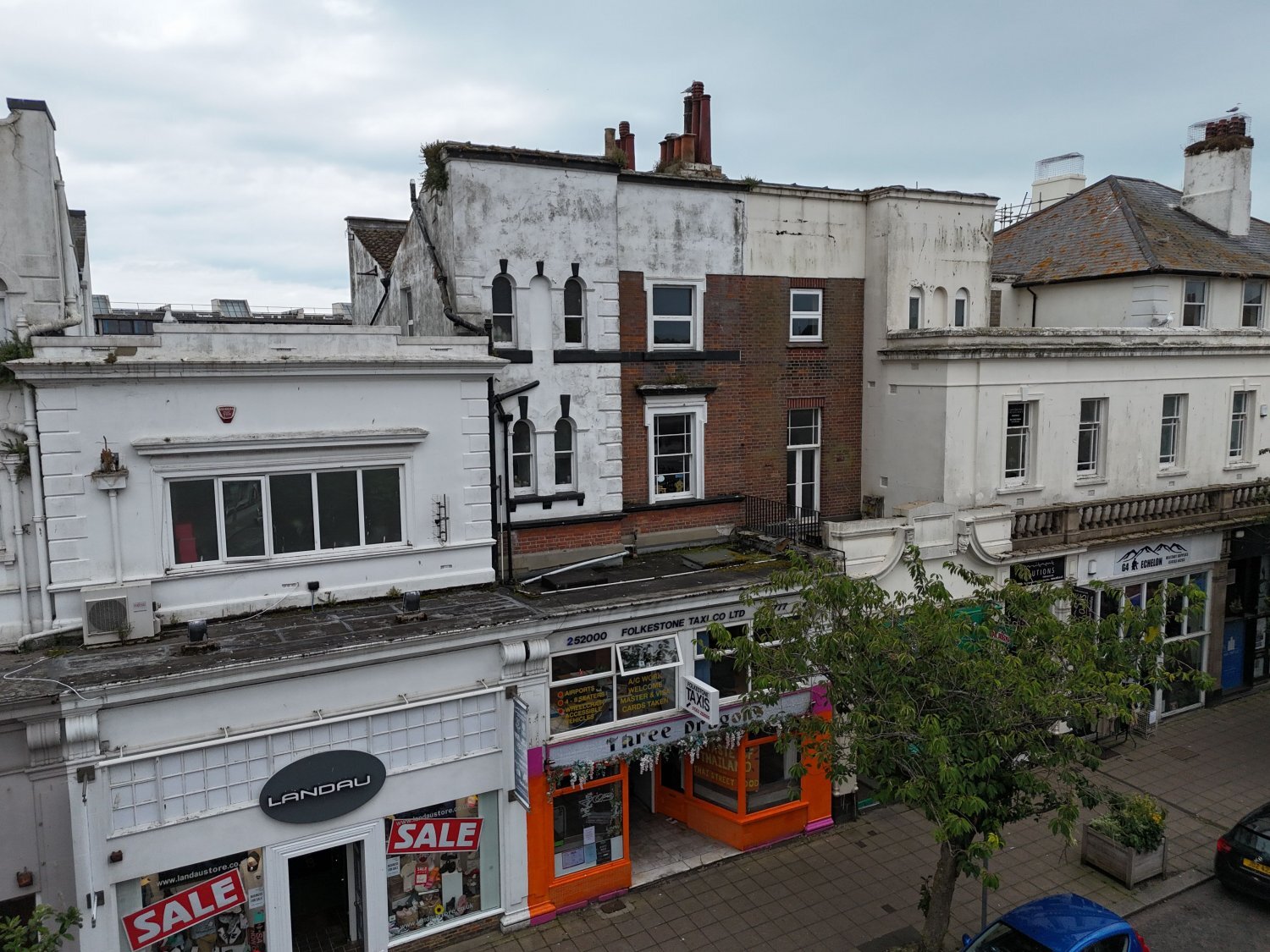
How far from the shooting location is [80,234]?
17.6 meters

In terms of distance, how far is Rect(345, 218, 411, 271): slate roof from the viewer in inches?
874

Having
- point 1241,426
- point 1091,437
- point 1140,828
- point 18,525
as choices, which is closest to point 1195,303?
point 1241,426

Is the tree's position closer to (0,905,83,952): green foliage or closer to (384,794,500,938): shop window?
(384,794,500,938): shop window

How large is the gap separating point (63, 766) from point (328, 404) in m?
5.91

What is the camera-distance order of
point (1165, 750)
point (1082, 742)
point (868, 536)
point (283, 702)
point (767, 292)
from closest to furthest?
1. point (1082, 742)
2. point (283, 702)
3. point (868, 536)
4. point (767, 292)
5. point (1165, 750)

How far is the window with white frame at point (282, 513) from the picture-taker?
43.4 feet

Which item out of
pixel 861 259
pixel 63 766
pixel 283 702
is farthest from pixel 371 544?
pixel 861 259

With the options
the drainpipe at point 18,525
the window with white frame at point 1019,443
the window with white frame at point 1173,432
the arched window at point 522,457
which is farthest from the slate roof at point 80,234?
the window with white frame at point 1173,432

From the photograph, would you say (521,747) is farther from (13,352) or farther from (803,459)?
(803,459)

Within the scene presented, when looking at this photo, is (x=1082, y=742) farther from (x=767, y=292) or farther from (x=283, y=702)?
(x=767, y=292)

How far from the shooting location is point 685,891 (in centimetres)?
→ 1524

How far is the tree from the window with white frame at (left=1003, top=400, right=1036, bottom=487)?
25.5 ft

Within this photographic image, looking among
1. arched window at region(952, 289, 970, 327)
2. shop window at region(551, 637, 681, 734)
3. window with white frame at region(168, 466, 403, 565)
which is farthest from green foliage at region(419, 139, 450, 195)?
arched window at region(952, 289, 970, 327)

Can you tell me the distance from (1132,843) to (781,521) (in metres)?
8.39
